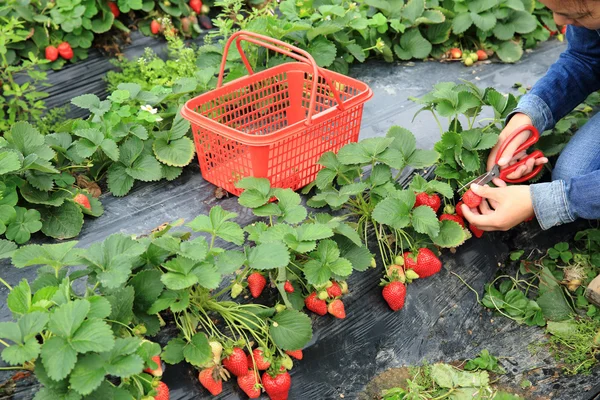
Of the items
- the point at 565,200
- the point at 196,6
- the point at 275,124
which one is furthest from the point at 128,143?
the point at 196,6

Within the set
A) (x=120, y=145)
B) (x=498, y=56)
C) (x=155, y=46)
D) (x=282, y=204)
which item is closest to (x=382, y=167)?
(x=282, y=204)

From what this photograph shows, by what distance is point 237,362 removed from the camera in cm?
182

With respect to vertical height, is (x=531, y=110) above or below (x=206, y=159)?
above

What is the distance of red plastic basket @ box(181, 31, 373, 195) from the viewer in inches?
91.7

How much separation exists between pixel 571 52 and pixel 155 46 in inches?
102

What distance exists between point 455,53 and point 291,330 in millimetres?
2465

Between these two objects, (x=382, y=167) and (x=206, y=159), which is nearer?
(x=382, y=167)

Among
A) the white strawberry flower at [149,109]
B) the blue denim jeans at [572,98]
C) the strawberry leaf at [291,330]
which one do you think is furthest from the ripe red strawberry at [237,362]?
the blue denim jeans at [572,98]

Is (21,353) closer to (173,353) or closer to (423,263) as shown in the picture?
(173,353)

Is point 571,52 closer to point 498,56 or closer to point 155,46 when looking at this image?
point 498,56

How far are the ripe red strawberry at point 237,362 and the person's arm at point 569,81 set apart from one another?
1445 mm

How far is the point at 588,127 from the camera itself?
260 cm

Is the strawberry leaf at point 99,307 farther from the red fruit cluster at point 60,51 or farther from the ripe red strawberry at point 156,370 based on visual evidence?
the red fruit cluster at point 60,51

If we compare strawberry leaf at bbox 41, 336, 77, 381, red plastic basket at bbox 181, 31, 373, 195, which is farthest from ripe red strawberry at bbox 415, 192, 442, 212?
strawberry leaf at bbox 41, 336, 77, 381
